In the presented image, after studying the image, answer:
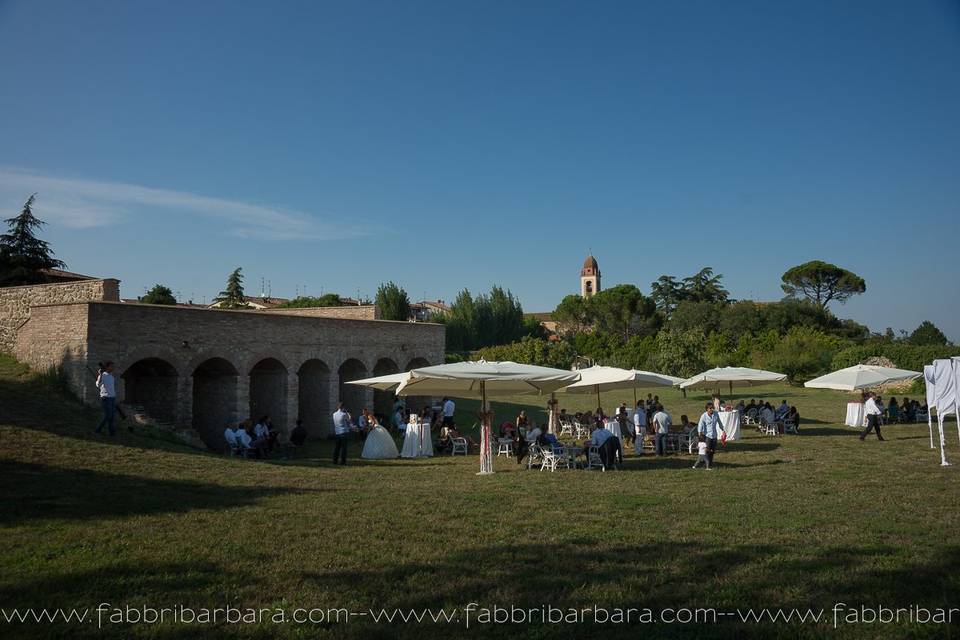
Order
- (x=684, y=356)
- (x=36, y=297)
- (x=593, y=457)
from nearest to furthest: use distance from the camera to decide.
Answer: (x=593, y=457)
(x=36, y=297)
(x=684, y=356)

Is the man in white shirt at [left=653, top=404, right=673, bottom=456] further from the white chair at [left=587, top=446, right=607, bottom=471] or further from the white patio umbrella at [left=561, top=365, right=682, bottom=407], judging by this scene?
the white chair at [left=587, top=446, right=607, bottom=471]

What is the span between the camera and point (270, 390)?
22891mm

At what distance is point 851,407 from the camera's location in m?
22.2

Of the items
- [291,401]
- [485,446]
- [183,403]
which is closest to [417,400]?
[291,401]

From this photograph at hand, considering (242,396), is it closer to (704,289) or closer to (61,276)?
(61,276)

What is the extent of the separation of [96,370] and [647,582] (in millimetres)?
15460

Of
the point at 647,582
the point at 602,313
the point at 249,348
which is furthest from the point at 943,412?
the point at 602,313

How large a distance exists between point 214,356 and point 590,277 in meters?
96.3

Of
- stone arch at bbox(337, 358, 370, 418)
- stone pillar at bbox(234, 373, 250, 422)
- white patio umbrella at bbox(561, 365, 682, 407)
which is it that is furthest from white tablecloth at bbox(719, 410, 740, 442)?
stone pillar at bbox(234, 373, 250, 422)

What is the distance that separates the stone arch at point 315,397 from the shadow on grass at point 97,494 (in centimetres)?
1305

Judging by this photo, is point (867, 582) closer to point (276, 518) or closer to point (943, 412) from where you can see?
point (276, 518)

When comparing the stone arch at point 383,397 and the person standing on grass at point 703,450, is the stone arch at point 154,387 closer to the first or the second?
the stone arch at point 383,397

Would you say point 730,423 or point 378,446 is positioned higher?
point 730,423

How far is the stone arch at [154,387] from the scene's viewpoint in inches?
754
